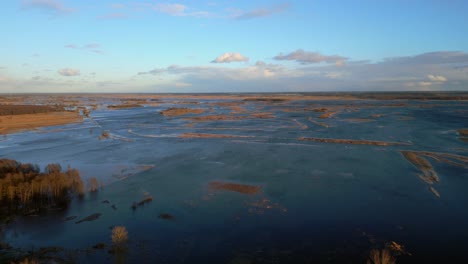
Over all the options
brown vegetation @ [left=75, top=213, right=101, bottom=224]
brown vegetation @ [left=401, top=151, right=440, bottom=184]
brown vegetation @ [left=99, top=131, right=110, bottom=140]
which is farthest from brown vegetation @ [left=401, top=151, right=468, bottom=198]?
brown vegetation @ [left=99, top=131, right=110, bottom=140]

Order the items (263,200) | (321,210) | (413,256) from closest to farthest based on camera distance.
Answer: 1. (413,256)
2. (321,210)
3. (263,200)

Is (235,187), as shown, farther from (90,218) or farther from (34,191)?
(34,191)

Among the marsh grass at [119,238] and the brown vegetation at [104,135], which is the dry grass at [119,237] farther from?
the brown vegetation at [104,135]

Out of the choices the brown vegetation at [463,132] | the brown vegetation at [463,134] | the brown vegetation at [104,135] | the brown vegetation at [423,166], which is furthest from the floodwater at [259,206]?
the brown vegetation at [104,135]

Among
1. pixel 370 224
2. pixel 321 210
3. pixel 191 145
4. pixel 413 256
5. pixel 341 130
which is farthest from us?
pixel 341 130

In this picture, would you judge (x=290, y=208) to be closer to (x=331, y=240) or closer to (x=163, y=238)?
(x=331, y=240)

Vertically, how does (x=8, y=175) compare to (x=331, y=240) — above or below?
above

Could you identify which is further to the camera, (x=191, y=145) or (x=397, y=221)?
(x=191, y=145)

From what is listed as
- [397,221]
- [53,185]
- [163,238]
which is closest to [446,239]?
[397,221]
